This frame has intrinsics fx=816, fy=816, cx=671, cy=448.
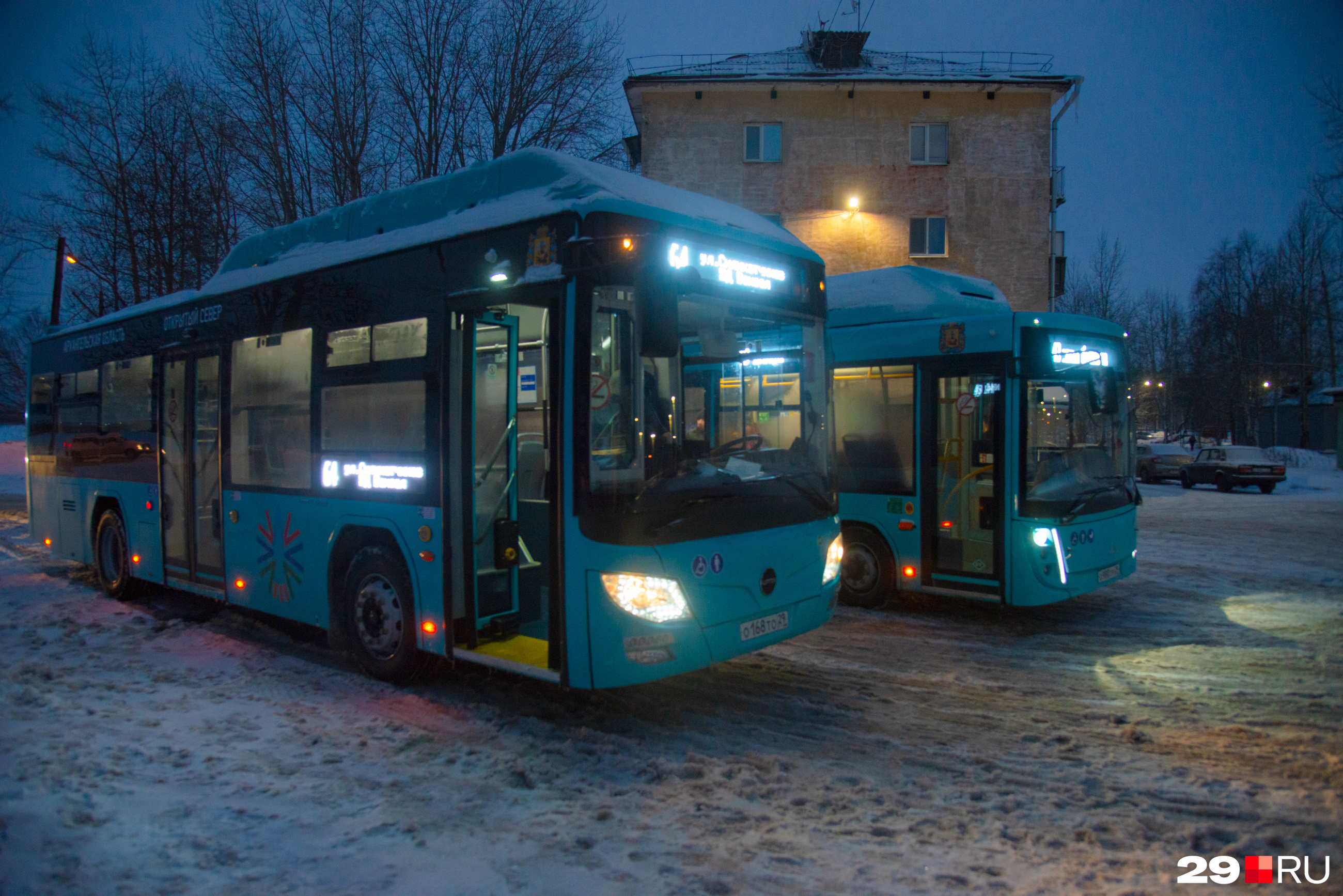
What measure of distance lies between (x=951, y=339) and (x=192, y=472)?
7.80 metres

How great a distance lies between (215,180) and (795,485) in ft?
76.3

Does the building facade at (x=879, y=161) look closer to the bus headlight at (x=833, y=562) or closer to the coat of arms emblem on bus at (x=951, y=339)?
the coat of arms emblem on bus at (x=951, y=339)

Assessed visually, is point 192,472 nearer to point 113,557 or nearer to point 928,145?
point 113,557

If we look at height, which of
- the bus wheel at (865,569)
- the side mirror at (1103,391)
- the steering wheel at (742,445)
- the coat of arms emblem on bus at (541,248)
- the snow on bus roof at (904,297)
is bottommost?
the bus wheel at (865,569)

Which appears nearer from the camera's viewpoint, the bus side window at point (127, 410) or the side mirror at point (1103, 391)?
the side mirror at point (1103, 391)

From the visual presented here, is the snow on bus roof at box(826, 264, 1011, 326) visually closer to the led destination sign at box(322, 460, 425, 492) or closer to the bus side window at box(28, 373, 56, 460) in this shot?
the led destination sign at box(322, 460, 425, 492)

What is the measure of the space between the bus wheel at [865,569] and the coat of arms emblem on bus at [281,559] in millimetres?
5350

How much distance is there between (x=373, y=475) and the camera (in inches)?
238

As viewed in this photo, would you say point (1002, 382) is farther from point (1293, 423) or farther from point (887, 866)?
point (1293, 423)

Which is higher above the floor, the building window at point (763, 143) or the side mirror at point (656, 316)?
the building window at point (763, 143)

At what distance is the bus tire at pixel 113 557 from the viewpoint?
943 centimetres

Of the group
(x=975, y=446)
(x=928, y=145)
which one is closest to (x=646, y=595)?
(x=975, y=446)

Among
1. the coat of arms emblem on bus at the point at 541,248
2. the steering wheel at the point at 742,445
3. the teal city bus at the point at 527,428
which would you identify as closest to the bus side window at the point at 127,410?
the teal city bus at the point at 527,428

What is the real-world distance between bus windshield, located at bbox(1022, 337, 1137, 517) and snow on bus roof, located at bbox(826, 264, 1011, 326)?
43.6 inches
